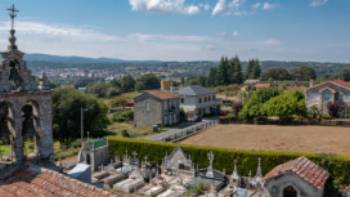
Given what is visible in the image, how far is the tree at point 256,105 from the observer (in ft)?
153

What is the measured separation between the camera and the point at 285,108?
145 ft

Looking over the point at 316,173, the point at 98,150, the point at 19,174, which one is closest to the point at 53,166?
the point at 19,174

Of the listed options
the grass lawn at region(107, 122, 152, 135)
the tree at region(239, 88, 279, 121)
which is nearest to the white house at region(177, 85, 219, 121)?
the tree at region(239, 88, 279, 121)

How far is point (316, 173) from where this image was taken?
58.9 ft

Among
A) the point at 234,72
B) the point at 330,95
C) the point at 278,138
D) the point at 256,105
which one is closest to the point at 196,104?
the point at 256,105

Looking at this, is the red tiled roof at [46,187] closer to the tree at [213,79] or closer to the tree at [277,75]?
the tree at [213,79]

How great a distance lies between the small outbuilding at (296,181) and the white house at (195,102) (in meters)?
32.8

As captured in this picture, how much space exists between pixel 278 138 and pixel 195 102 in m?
18.1

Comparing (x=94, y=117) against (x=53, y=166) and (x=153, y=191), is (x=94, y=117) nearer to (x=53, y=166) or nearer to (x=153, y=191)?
(x=153, y=191)

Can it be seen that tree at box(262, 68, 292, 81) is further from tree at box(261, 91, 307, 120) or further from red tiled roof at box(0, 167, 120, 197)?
red tiled roof at box(0, 167, 120, 197)

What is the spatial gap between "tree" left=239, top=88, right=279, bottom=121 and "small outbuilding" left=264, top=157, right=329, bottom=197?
2851 cm

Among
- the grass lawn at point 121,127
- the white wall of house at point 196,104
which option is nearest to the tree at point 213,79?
the white wall of house at point 196,104

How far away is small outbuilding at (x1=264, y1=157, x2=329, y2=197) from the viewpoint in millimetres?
16688

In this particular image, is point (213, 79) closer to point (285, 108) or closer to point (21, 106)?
point (285, 108)
